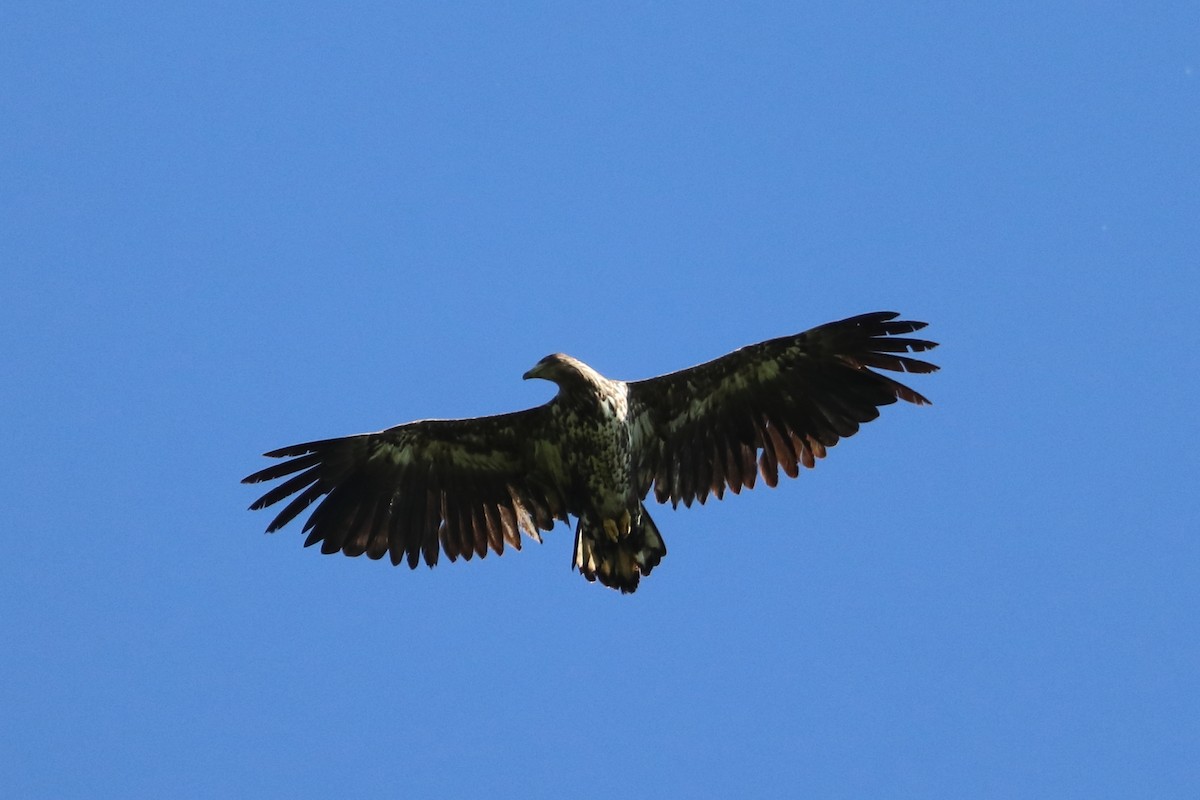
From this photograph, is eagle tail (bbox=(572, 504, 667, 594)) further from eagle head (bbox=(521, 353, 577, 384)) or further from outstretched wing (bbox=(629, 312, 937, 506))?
eagle head (bbox=(521, 353, 577, 384))

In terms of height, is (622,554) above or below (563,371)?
below

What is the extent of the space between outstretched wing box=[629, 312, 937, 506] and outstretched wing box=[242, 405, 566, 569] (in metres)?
0.95

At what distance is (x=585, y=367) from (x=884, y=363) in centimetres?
238

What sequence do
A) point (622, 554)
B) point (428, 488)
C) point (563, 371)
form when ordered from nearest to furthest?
point (563, 371) < point (622, 554) < point (428, 488)

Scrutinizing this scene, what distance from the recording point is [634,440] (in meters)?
15.3

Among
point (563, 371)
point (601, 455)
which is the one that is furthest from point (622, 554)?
point (563, 371)

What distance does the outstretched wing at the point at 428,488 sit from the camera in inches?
605

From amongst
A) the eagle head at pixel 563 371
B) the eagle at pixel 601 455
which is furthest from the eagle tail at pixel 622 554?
the eagle head at pixel 563 371

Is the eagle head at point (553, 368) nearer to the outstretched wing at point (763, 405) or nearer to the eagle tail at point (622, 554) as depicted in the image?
the outstretched wing at point (763, 405)

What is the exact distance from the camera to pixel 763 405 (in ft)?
50.5

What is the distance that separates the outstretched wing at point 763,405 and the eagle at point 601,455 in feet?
0.04

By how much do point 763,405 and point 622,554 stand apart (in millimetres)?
1680

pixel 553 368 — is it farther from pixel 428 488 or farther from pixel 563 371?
pixel 428 488

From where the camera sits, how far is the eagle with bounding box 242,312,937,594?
49.1 ft
